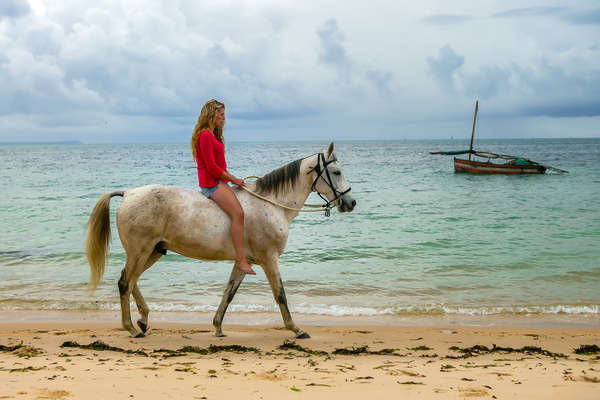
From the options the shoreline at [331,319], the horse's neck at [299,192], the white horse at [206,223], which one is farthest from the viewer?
the shoreline at [331,319]

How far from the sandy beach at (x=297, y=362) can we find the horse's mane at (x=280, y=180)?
1.85 meters

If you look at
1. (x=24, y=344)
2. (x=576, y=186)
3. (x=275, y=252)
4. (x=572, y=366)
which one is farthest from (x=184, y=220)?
(x=576, y=186)

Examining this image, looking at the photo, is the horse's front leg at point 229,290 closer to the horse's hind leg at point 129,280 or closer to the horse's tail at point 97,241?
the horse's hind leg at point 129,280

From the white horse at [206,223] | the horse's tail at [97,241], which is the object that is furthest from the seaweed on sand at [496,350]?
the horse's tail at [97,241]

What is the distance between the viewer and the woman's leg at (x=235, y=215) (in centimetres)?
595

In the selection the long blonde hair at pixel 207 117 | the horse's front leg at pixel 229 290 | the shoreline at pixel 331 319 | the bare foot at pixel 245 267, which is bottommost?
the shoreline at pixel 331 319

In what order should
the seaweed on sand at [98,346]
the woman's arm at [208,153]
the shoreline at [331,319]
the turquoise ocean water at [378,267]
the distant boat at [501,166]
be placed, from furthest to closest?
1. the distant boat at [501,166]
2. the turquoise ocean water at [378,267]
3. the shoreline at [331,319]
4. the woman's arm at [208,153]
5. the seaweed on sand at [98,346]

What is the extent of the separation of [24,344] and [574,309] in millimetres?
7843

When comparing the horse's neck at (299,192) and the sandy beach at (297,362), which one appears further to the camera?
the horse's neck at (299,192)

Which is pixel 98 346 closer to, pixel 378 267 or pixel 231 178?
pixel 231 178

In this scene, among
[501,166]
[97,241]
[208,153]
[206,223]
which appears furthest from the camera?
[501,166]

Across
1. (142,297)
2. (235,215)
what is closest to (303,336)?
(235,215)

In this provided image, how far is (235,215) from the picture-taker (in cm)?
596

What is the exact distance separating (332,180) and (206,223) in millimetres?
1611
